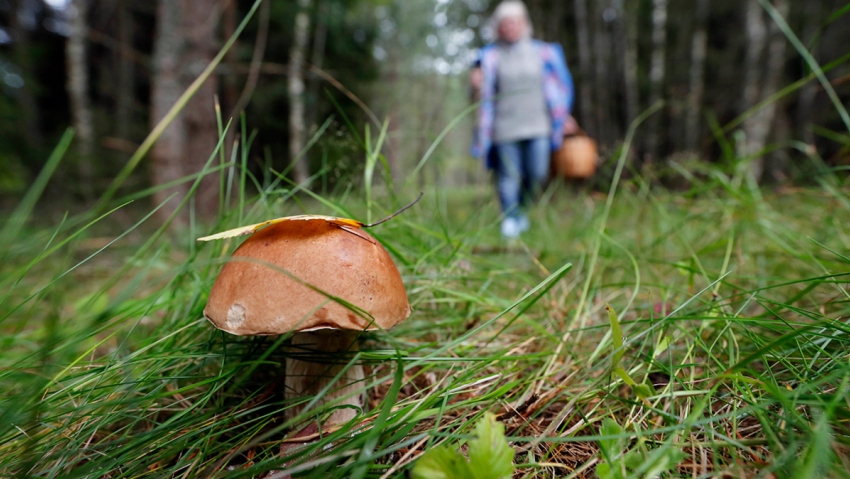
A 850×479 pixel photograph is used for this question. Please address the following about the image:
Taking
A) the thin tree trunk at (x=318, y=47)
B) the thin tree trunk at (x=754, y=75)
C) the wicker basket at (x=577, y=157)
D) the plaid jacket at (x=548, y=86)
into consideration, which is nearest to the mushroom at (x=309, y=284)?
the plaid jacket at (x=548, y=86)

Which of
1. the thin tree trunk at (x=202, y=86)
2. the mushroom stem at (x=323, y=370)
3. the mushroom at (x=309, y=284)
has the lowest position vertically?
the mushroom stem at (x=323, y=370)

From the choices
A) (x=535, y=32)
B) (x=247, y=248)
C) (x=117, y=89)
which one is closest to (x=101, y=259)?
(x=247, y=248)

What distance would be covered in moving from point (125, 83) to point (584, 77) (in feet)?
32.6

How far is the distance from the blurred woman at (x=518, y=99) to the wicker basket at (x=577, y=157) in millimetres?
346

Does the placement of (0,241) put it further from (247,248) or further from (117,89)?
(117,89)

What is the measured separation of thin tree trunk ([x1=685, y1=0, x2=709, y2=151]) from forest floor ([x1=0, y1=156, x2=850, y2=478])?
731cm

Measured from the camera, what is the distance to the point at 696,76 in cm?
743

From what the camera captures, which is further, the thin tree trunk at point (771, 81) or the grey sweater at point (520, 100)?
the thin tree trunk at point (771, 81)

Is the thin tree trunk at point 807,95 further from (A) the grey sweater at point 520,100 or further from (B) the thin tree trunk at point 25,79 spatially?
(B) the thin tree trunk at point 25,79

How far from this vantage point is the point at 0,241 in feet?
2.70

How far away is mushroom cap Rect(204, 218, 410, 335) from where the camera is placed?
66cm

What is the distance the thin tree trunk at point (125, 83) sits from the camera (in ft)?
23.8

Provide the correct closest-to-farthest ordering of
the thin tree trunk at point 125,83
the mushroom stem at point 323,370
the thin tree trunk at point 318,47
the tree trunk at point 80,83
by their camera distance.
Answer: the mushroom stem at point 323,370
the tree trunk at point 80,83
the thin tree trunk at point 318,47
the thin tree trunk at point 125,83

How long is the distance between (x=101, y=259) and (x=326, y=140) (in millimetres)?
3543
